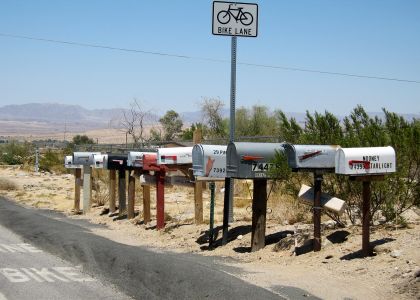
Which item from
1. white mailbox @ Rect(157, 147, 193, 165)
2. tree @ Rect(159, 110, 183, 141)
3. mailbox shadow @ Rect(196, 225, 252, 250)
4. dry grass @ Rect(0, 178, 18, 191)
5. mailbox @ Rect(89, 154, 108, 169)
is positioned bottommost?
dry grass @ Rect(0, 178, 18, 191)

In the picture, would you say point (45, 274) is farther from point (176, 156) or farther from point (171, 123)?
point (171, 123)

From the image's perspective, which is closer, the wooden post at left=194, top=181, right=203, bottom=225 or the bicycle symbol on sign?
the bicycle symbol on sign

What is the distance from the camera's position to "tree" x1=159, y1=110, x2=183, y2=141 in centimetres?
7562

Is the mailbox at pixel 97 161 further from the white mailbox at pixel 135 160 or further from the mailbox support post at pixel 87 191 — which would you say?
the white mailbox at pixel 135 160

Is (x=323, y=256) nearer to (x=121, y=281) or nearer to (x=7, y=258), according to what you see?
(x=121, y=281)

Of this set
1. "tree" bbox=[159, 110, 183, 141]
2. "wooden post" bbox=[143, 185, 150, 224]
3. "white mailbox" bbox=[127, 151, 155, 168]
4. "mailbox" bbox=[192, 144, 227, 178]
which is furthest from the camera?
"tree" bbox=[159, 110, 183, 141]

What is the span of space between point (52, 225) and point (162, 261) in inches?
297

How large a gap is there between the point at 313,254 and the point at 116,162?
999 cm

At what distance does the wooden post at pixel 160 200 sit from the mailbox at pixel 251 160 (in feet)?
14.5

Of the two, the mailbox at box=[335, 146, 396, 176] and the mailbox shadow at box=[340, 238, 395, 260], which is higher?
the mailbox at box=[335, 146, 396, 176]

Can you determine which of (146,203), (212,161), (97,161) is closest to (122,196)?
(97,161)

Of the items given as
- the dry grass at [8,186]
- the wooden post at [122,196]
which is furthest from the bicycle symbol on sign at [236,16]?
the dry grass at [8,186]

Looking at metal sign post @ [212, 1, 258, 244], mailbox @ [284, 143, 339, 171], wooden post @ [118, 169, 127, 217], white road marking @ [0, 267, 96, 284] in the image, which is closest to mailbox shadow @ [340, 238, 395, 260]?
mailbox @ [284, 143, 339, 171]

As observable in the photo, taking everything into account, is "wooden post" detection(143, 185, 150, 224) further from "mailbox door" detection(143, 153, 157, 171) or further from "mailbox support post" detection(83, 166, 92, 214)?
"mailbox support post" detection(83, 166, 92, 214)
